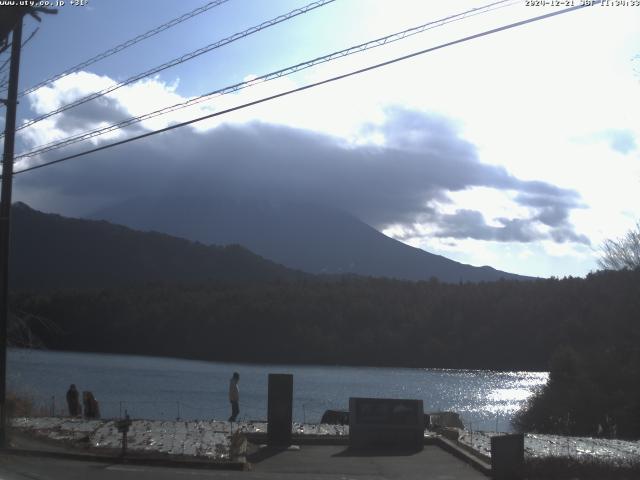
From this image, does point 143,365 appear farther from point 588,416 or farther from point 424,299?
point 588,416

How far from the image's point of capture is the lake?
40844mm

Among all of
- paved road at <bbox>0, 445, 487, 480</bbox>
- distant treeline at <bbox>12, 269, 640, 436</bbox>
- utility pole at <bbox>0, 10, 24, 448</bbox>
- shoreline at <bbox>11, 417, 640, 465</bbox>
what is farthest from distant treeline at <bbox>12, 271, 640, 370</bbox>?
utility pole at <bbox>0, 10, 24, 448</bbox>

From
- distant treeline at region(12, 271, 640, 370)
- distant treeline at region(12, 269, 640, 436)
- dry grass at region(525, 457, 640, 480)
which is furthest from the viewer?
distant treeline at region(12, 271, 640, 370)

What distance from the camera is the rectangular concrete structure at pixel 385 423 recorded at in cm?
1825

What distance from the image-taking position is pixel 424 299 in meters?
99.8

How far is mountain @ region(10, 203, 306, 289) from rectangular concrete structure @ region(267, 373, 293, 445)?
11054 centimetres

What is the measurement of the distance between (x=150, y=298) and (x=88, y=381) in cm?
4912

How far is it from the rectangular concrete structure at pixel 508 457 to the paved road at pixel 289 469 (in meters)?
0.40

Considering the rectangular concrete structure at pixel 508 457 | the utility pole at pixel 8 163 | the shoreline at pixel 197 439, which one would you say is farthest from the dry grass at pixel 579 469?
the utility pole at pixel 8 163

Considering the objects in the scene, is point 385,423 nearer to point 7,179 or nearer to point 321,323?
point 7,179

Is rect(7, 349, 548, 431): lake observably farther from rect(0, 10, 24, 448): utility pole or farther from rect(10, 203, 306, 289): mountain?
rect(10, 203, 306, 289): mountain

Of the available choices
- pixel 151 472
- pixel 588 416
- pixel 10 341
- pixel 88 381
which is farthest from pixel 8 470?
pixel 88 381

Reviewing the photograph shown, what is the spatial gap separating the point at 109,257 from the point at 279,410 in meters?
127

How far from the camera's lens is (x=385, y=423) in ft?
60.3
